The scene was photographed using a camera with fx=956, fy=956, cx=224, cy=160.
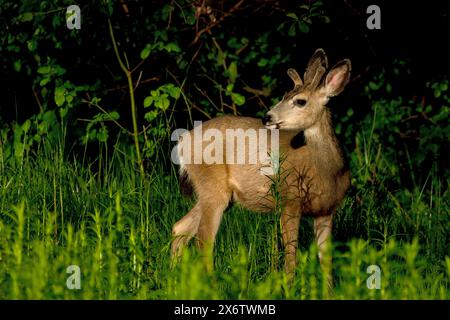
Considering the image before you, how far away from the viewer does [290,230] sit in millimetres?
6004

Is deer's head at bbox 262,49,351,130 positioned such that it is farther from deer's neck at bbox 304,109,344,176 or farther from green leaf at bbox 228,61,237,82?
green leaf at bbox 228,61,237,82

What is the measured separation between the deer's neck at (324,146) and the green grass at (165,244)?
402 mm

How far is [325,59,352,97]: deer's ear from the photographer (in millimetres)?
6422

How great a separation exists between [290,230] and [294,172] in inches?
17.1

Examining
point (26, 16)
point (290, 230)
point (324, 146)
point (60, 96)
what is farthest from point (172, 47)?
point (290, 230)

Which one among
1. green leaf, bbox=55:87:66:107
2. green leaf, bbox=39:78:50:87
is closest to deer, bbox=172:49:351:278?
green leaf, bbox=55:87:66:107

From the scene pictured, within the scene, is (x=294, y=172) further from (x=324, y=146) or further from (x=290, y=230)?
(x=290, y=230)

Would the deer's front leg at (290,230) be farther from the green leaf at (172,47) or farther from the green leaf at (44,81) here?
the green leaf at (44,81)

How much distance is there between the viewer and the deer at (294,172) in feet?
20.3

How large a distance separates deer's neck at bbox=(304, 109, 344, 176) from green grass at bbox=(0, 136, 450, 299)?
40cm

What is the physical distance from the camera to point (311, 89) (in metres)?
6.46

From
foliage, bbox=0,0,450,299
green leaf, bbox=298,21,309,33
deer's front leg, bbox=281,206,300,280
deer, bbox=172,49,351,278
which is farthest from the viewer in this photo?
green leaf, bbox=298,21,309,33
